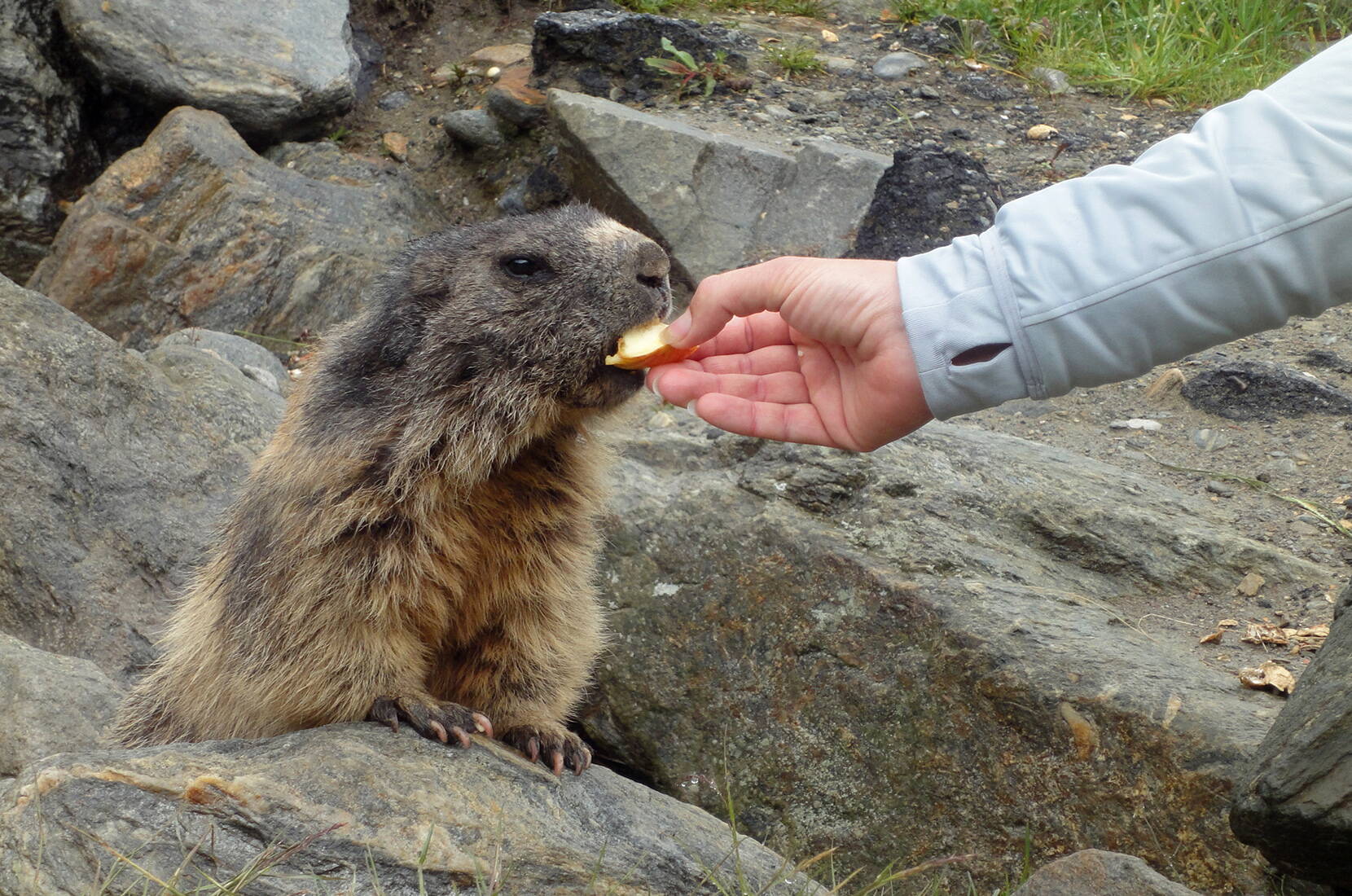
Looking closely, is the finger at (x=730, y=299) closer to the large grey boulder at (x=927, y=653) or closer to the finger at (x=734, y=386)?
the finger at (x=734, y=386)

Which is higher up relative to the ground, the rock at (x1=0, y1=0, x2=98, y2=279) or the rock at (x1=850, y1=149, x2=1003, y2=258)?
the rock at (x1=0, y1=0, x2=98, y2=279)

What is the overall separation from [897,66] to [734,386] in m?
5.89

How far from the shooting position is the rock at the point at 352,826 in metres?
2.58

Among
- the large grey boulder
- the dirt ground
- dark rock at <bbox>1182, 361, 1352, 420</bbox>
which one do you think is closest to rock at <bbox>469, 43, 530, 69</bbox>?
the dirt ground

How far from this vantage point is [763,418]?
10.7ft

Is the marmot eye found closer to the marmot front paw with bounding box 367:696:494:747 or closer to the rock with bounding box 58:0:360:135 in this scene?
the marmot front paw with bounding box 367:696:494:747

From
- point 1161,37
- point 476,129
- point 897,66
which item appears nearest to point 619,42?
point 476,129

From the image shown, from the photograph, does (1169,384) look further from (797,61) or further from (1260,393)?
(797,61)

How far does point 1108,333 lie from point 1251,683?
1.58m

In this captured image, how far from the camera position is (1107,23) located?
8906mm

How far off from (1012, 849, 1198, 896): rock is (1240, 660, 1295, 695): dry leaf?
1044 millimetres

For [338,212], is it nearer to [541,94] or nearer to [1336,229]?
[541,94]

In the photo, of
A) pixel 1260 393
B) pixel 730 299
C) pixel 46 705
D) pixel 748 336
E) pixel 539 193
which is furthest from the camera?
pixel 539 193

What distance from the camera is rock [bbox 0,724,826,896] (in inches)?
101
